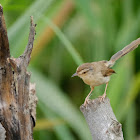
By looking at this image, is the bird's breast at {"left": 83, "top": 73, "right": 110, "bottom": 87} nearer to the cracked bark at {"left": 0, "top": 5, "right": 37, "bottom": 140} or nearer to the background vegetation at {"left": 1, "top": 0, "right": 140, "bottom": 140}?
the background vegetation at {"left": 1, "top": 0, "right": 140, "bottom": 140}

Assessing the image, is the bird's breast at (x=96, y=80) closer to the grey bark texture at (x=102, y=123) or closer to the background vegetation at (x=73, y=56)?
the background vegetation at (x=73, y=56)

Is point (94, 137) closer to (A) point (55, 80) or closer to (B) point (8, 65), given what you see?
(B) point (8, 65)

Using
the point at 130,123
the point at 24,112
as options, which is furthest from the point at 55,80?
the point at 24,112

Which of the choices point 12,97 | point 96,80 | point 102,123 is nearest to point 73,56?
point 96,80

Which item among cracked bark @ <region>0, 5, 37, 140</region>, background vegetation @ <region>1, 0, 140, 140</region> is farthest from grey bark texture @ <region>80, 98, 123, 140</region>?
background vegetation @ <region>1, 0, 140, 140</region>

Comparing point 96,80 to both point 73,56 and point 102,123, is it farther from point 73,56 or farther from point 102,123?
point 102,123

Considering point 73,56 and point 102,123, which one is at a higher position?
point 73,56

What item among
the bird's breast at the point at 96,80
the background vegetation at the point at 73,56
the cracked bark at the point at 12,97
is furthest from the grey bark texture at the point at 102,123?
the background vegetation at the point at 73,56
